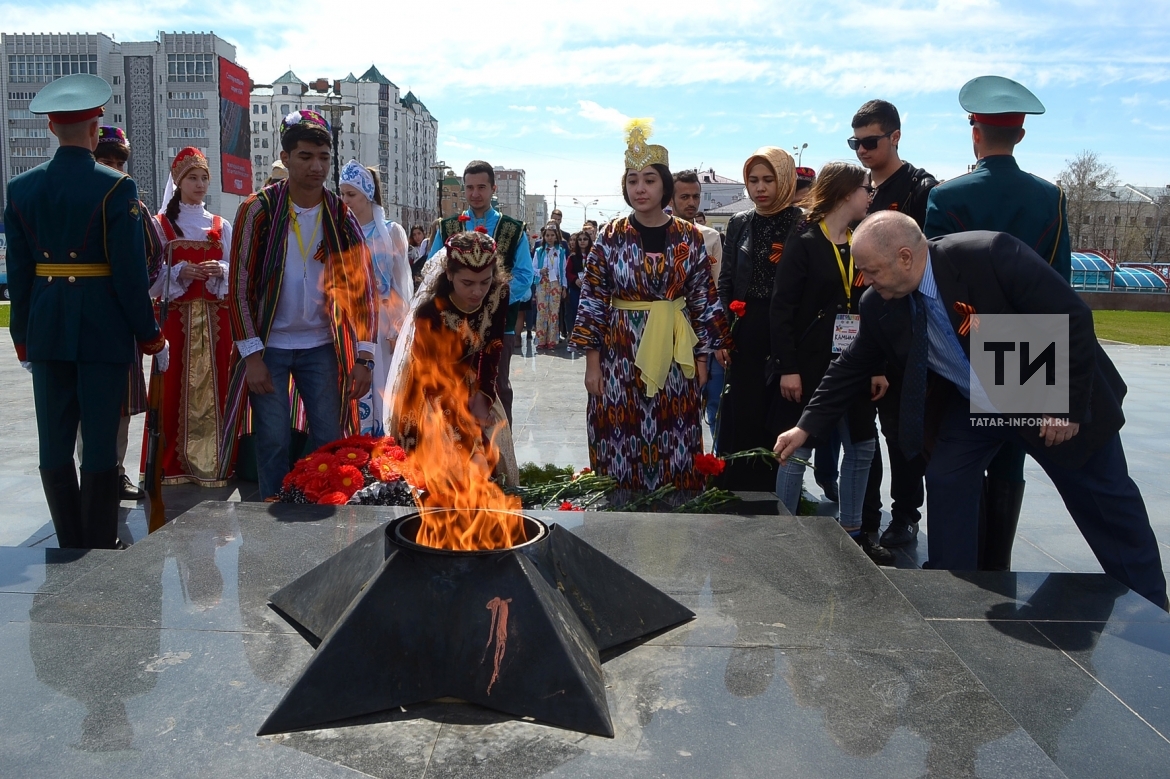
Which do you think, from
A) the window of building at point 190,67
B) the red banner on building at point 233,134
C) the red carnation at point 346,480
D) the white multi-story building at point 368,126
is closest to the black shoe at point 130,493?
the red carnation at point 346,480

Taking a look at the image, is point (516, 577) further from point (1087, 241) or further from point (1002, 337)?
point (1087, 241)

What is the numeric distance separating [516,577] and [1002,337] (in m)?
2.03

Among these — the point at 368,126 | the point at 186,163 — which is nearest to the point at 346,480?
the point at 186,163

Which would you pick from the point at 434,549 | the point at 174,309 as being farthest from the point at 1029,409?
the point at 174,309

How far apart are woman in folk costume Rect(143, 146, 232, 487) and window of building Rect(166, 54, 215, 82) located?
10013 centimetres

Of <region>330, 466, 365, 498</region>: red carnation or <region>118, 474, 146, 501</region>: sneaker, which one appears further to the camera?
<region>118, 474, 146, 501</region>: sneaker

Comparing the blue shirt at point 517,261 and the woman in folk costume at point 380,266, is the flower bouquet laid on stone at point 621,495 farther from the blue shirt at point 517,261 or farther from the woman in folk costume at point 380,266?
the blue shirt at point 517,261

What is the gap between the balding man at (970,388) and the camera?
3158 mm

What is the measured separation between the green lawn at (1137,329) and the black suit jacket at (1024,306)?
630 inches

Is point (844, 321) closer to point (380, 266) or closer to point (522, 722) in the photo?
point (522, 722)

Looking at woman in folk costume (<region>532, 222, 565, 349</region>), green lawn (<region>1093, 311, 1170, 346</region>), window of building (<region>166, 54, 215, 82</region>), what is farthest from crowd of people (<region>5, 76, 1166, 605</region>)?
window of building (<region>166, 54, 215, 82</region>)

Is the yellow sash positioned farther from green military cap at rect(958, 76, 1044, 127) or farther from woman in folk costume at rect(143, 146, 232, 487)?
woman in folk costume at rect(143, 146, 232, 487)

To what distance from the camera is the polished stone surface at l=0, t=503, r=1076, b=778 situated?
73.5 inches

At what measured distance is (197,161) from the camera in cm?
571
